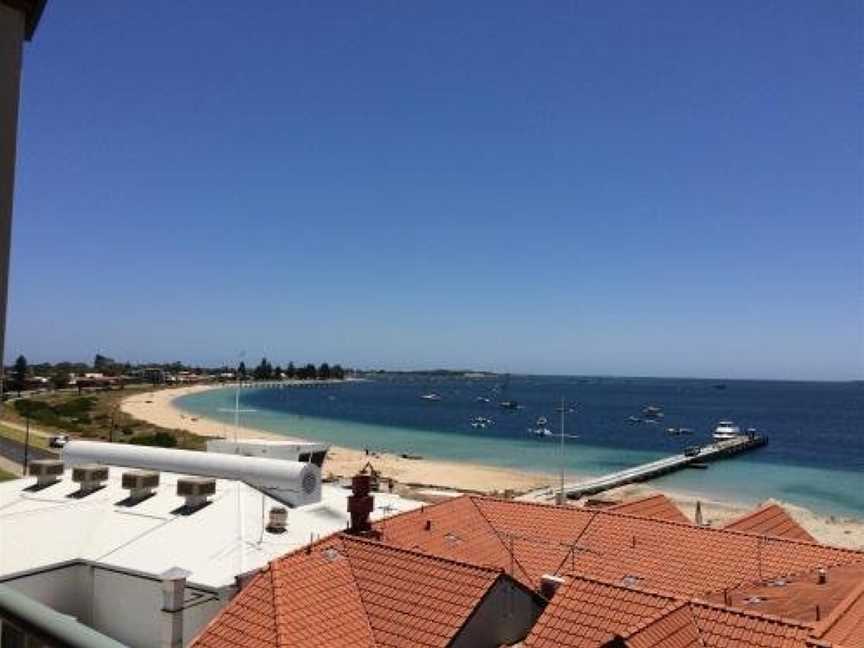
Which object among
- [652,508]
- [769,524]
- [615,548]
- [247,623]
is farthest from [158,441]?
[247,623]

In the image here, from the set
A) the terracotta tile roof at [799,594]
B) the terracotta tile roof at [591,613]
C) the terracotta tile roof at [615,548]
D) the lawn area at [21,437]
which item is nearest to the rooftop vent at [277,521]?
the terracotta tile roof at [615,548]

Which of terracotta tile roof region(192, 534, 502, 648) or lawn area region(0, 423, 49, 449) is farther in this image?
lawn area region(0, 423, 49, 449)

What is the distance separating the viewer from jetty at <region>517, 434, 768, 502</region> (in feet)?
182

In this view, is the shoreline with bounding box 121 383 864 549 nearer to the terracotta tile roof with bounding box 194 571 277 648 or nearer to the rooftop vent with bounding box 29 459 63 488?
the rooftop vent with bounding box 29 459 63 488

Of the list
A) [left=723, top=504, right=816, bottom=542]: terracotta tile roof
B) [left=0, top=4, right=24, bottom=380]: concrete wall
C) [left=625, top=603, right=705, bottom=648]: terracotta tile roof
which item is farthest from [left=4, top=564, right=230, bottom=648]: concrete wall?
[left=0, top=4, right=24, bottom=380]: concrete wall

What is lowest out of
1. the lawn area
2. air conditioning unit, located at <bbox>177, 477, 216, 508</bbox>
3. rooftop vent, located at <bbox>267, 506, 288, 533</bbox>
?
the lawn area

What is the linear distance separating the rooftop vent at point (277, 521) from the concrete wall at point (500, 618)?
7.81 meters

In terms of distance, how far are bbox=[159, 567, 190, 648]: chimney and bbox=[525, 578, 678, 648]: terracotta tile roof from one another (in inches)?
270

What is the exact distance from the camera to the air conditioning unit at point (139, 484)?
23719mm

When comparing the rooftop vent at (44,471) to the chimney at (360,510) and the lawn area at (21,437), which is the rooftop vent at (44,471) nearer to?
the chimney at (360,510)

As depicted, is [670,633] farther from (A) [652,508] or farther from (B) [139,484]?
(B) [139,484]

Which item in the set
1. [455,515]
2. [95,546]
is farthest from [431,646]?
[95,546]

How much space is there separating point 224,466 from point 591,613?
622 inches

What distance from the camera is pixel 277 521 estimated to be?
70.9ft
